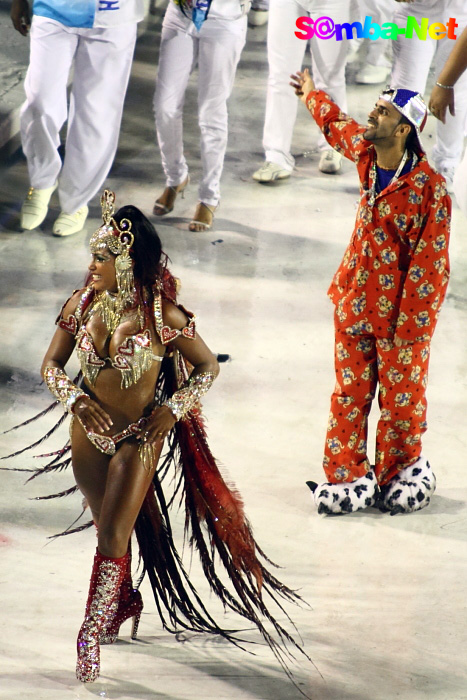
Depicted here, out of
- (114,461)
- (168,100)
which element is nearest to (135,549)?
(114,461)

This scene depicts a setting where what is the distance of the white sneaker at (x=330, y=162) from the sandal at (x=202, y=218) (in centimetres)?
119

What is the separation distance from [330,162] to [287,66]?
2.62ft

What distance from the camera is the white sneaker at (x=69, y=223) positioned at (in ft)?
20.6

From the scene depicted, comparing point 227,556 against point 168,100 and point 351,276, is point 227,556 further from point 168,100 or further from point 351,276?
point 168,100

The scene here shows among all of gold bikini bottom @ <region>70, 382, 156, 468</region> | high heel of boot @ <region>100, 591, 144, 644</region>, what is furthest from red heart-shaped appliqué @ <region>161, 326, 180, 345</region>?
high heel of boot @ <region>100, 591, 144, 644</region>

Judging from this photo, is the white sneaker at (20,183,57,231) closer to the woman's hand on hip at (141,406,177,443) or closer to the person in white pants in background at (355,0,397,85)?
the woman's hand on hip at (141,406,177,443)

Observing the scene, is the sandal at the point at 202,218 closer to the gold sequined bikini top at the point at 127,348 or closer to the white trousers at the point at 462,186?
the white trousers at the point at 462,186

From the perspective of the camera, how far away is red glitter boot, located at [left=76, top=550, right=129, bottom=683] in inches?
125

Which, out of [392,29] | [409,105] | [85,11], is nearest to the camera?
[409,105]

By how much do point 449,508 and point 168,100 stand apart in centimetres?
316

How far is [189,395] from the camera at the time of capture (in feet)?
10.4

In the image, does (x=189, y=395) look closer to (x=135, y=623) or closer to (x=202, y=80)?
(x=135, y=623)

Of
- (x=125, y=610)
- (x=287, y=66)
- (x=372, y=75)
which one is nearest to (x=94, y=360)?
(x=125, y=610)

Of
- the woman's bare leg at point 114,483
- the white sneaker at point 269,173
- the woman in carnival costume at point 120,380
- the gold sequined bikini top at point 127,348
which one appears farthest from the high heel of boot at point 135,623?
the white sneaker at point 269,173
